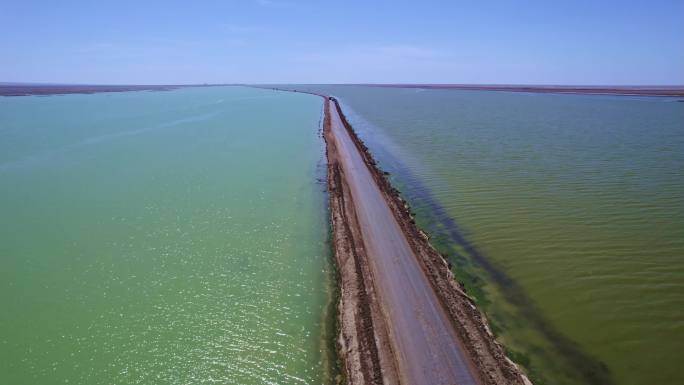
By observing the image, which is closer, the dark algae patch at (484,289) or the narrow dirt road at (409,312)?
the narrow dirt road at (409,312)

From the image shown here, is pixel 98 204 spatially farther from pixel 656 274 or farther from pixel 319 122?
pixel 319 122

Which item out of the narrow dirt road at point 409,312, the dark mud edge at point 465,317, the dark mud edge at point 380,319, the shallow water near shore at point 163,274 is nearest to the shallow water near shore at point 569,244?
the dark mud edge at point 465,317

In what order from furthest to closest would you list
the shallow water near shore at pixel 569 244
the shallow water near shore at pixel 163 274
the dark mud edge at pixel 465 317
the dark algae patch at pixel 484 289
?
the shallow water near shore at pixel 569 244, the shallow water near shore at pixel 163 274, the dark algae patch at pixel 484 289, the dark mud edge at pixel 465 317

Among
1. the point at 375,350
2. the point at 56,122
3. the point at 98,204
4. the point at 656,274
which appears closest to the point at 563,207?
the point at 656,274

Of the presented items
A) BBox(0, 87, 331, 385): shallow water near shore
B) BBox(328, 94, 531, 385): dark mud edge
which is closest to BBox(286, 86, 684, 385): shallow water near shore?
BBox(328, 94, 531, 385): dark mud edge

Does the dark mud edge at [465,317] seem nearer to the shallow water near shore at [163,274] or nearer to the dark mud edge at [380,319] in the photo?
the dark mud edge at [380,319]

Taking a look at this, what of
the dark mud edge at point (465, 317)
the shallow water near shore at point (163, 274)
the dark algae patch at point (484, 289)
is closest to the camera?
the dark mud edge at point (465, 317)

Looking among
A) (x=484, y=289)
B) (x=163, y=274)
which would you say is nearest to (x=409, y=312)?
(x=484, y=289)
